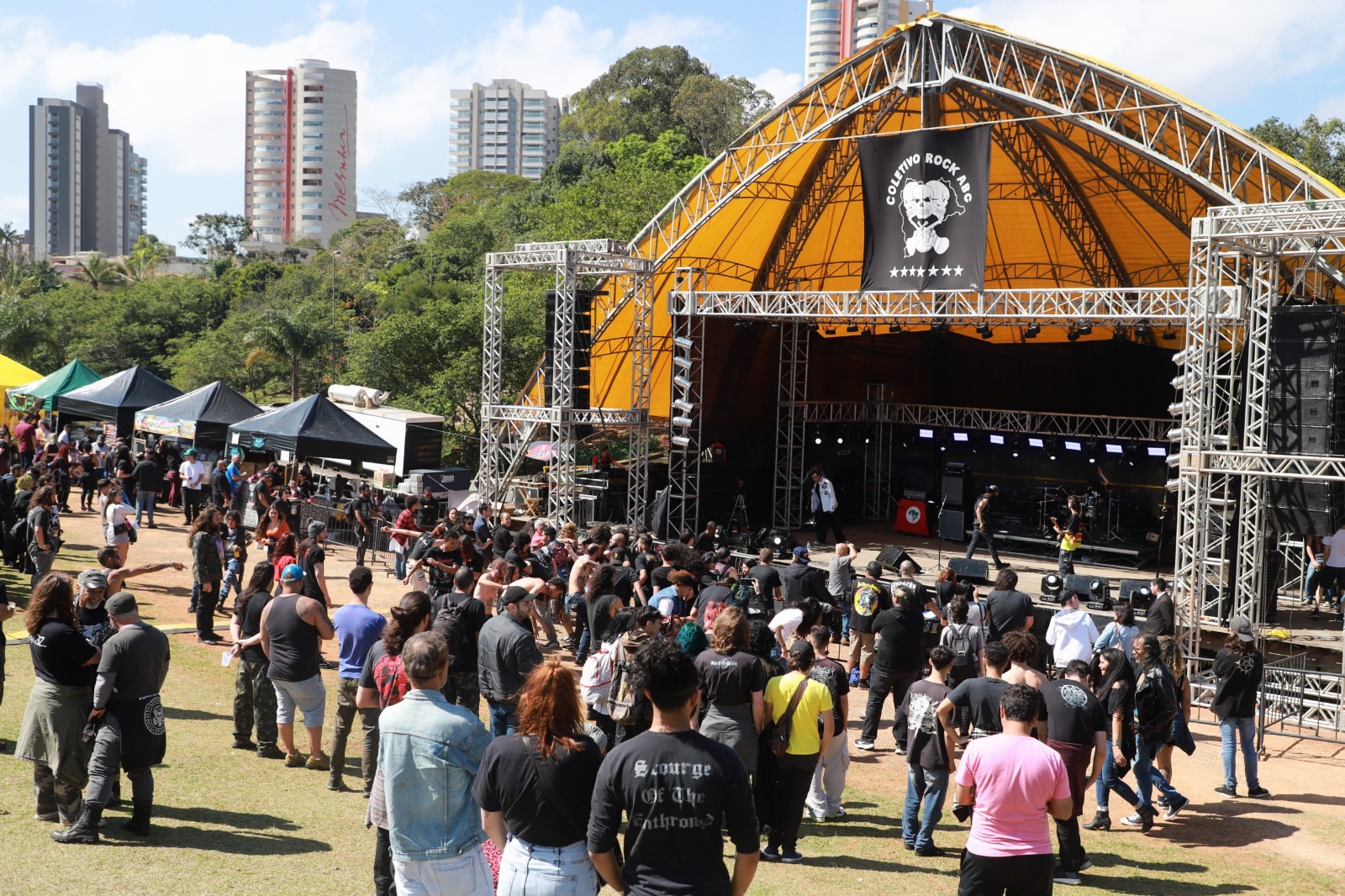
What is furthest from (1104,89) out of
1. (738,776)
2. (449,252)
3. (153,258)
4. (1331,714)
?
(153,258)

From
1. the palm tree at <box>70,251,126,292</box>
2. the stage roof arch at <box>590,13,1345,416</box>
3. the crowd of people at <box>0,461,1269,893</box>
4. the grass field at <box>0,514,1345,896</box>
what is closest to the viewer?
the crowd of people at <box>0,461,1269,893</box>

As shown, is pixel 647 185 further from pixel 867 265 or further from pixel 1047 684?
pixel 1047 684

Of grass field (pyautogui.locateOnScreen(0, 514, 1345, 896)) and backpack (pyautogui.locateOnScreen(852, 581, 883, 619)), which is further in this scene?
backpack (pyautogui.locateOnScreen(852, 581, 883, 619))

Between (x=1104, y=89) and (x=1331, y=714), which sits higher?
(x=1104, y=89)

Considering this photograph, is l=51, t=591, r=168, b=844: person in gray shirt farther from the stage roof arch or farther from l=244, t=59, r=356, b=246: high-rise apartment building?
l=244, t=59, r=356, b=246: high-rise apartment building

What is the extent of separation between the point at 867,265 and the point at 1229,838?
1202 cm

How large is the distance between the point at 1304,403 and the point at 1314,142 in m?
31.3

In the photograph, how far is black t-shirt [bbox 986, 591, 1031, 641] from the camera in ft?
31.0

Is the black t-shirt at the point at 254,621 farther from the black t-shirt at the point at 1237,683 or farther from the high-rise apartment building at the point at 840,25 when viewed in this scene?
the high-rise apartment building at the point at 840,25

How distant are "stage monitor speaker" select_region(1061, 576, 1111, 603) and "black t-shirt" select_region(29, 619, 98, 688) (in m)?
11.9

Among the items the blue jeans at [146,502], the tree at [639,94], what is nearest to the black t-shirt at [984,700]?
the blue jeans at [146,502]

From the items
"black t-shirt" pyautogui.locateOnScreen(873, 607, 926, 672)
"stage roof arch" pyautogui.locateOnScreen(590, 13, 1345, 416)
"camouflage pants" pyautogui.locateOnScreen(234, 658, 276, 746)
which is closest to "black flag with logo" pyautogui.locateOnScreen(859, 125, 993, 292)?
"stage roof arch" pyautogui.locateOnScreen(590, 13, 1345, 416)

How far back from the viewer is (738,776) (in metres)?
3.38

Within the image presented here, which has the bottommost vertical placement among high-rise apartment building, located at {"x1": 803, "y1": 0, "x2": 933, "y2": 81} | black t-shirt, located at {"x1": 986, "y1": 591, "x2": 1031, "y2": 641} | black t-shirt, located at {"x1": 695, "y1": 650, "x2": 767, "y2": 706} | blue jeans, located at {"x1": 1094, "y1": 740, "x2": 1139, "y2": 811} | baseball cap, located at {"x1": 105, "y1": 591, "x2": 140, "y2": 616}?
blue jeans, located at {"x1": 1094, "y1": 740, "x2": 1139, "y2": 811}
